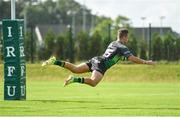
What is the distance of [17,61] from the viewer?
23.2 metres

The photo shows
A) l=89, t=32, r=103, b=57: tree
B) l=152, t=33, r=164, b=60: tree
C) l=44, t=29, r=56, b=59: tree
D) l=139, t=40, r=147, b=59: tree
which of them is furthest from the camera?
l=44, t=29, r=56, b=59: tree

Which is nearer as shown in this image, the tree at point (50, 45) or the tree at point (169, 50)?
the tree at point (169, 50)

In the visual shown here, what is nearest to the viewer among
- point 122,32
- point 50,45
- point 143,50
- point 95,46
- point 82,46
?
point 122,32

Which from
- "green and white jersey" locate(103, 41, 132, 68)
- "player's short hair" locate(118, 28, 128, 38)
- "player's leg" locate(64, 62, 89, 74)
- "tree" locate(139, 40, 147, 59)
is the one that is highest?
"player's short hair" locate(118, 28, 128, 38)

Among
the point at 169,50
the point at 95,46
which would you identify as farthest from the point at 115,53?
the point at 95,46

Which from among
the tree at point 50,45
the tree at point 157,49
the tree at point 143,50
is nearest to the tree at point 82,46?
the tree at point 50,45

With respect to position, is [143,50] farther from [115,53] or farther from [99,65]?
[115,53]

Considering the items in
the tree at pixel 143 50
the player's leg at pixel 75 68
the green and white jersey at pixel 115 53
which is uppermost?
the green and white jersey at pixel 115 53

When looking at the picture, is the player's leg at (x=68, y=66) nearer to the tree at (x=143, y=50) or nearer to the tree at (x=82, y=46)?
the tree at (x=143, y=50)

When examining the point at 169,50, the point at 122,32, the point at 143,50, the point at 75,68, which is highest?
the point at 122,32

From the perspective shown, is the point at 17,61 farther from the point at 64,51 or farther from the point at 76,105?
the point at 64,51

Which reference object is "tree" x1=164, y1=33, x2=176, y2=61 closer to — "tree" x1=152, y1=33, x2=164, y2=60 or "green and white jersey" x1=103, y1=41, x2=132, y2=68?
"tree" x1=152, y1=33, x2=164, y2=60

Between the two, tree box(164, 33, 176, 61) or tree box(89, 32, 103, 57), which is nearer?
tree box(164, 33, 176, 61)

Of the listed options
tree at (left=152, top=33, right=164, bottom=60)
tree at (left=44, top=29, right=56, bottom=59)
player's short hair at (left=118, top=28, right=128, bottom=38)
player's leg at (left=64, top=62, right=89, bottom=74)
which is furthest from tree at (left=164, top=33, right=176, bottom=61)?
player's short hair at (left=118, top=28, right=128, bottom=38)
